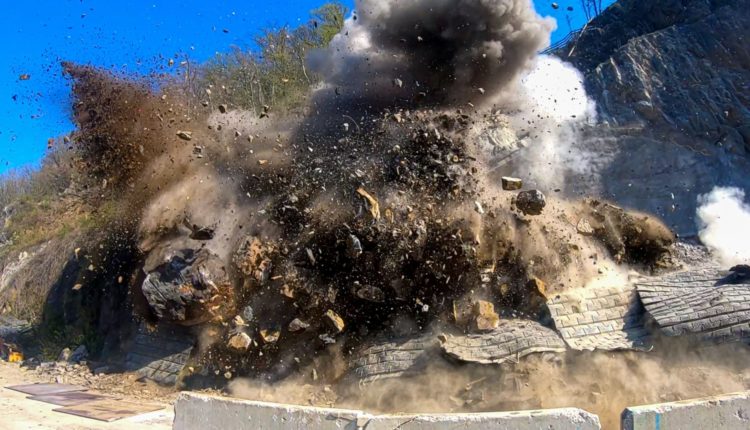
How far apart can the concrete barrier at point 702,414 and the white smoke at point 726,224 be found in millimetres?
4320

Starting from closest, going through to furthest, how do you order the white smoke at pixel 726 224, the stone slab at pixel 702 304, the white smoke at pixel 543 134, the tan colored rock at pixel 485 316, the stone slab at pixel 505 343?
the stone slab at pixel 702 304
the stone slab at pixel 505 343
the tan colored rock at pixel 485 316
the white smoke at pixel 726 224
the white smoke at pixel 543 134

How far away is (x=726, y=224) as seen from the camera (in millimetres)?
7391

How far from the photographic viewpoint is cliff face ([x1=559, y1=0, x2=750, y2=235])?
7980 millimetres

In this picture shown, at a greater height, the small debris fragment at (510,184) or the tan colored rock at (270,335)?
the small debris fragment at (510,184)

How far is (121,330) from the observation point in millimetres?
7633

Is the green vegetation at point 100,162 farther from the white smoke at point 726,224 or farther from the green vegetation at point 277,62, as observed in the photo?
the white smoke at point 726,224

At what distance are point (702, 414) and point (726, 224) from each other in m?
5.09

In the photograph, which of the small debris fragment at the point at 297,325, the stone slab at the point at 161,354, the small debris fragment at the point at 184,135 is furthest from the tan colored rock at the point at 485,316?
the small debris fragment at the point at 184,135

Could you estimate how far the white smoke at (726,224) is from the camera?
705cm

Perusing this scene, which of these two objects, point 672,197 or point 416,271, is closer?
point 416,271

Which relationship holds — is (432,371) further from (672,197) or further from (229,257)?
(672,197)

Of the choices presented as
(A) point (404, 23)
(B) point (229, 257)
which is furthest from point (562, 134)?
(B) point (229, 257)

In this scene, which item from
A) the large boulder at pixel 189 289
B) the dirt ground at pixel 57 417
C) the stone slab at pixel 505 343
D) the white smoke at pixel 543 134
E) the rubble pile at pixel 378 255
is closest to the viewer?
the dirt ground at pixel 57 417

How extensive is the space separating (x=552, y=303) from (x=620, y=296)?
720 millimetres
